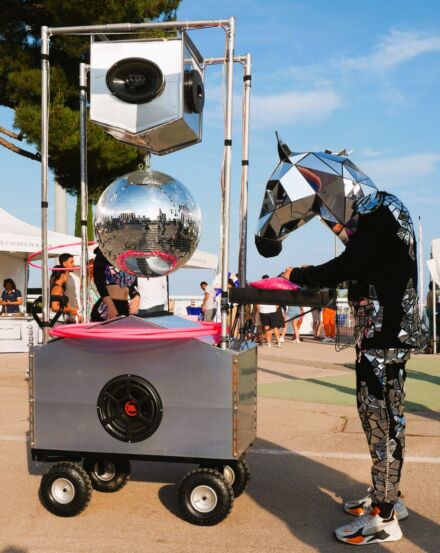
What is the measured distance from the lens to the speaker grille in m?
3.75

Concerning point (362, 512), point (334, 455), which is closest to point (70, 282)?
point (334, 455)

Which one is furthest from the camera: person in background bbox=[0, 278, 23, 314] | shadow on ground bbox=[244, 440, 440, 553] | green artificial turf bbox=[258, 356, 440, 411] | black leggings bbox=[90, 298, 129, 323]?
person in background bbox=[0, 278, 23, 314]

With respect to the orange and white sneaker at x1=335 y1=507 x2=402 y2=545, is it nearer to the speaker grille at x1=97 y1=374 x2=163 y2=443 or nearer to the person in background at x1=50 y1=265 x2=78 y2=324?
the speaker grille at x1=97 y1=374 x2=163 y2=443

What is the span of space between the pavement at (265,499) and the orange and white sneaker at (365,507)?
46mm

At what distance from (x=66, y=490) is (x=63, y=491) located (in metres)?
0.02

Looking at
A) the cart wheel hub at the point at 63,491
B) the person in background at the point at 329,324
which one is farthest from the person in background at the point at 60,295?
the person in background at the point at 329,324

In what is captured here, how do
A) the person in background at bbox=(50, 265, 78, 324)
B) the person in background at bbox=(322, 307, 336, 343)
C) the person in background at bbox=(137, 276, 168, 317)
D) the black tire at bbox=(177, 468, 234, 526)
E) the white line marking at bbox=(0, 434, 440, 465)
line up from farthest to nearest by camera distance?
1. the person in background at bbox=(322, 307, 336, 343)
2. the person in background at bbox=(50, 265, 78, 324)
3. the person in background at bbox=(137, 276, 168, 317)
4. the white line marking at bbox=(0, 434, 440, 465)
5. the black tire at bbox=(177, 468, 234, 526)

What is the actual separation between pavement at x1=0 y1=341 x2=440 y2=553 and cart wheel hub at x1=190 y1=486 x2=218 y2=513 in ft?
0.34

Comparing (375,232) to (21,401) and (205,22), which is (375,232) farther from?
(21,401)

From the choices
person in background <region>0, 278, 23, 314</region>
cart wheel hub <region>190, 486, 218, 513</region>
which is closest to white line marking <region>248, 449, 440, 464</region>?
cart wheel hub <region>190, 486, 218, 513</region>

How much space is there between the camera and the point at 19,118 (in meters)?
16.2

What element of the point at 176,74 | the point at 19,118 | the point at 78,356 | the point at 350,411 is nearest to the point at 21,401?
the point at 350,411

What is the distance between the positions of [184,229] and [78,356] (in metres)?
0.93

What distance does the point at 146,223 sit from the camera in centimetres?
385
